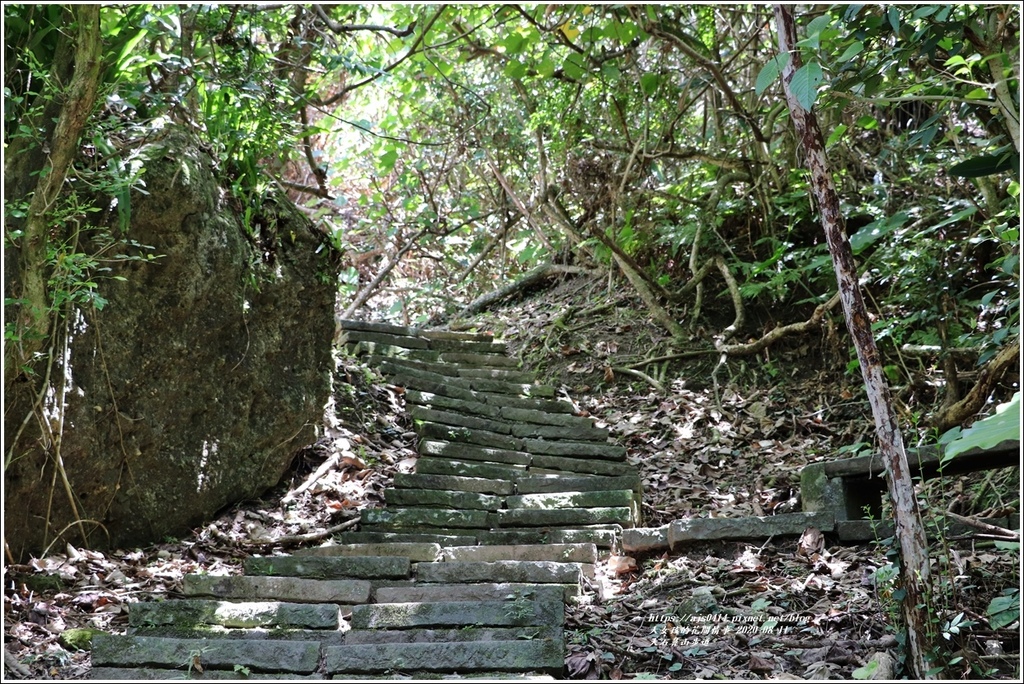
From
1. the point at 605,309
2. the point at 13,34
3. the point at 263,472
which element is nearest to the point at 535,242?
the point at 605,309

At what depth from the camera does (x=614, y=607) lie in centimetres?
324

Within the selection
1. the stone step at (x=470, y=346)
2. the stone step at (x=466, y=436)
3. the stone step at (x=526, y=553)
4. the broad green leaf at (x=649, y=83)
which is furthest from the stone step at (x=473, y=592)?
the stone step at (x=470, y=346)

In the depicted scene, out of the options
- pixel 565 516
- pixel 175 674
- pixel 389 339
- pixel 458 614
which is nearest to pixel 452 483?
pixel 565 516

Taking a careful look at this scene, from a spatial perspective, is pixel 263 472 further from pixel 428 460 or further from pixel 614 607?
pixel 614 607

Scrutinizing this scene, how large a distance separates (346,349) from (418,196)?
3.04 m

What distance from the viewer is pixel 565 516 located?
432 centimetres

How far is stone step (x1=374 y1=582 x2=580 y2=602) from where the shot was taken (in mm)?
3076

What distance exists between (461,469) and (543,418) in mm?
1005

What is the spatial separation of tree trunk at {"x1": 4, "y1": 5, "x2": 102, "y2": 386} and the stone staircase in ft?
3.46

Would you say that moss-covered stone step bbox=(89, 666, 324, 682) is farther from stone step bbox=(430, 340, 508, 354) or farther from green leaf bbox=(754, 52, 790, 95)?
stone step bbox=(430, 340, 508, 354)

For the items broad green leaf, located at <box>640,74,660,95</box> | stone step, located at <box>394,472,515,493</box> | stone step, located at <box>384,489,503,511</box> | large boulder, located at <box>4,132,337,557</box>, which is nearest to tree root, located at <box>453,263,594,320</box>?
broad green leaf, located at <box>640,74,660,95</box>

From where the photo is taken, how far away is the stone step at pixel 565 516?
4.24 meters

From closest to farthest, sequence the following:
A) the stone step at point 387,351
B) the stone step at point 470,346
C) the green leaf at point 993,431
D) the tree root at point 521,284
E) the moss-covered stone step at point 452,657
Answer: the green leaf at point 993,431, the moss-covered stone step at point 452,657, the stone step at point 387,351, the stone step at point 470,346, the tree root at point 521,284

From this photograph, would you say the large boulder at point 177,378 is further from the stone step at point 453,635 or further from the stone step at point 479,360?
the stone step at point 479,360
